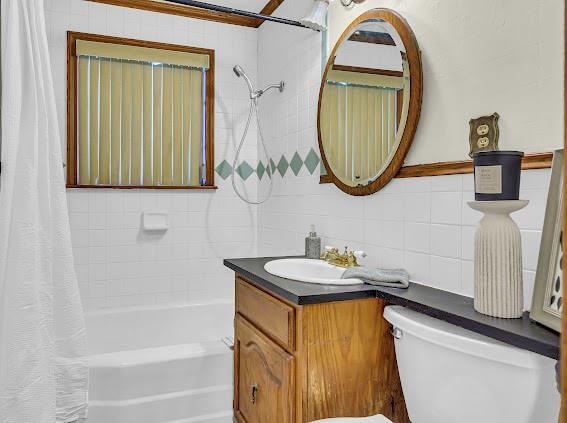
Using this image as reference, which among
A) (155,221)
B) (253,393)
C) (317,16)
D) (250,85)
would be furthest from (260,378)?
(250,85)

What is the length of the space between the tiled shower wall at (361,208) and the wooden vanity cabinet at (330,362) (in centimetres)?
29

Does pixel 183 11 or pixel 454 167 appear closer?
pixel 454 167

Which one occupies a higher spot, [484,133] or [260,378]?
[484,133]

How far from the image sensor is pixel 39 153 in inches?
60.2

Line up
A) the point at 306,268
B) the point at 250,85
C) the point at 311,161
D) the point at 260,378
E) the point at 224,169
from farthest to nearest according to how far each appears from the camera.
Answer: the point at 224,169 → the point at 250,85 → the point at 311,161 → the point at 306,268 → the point at 260,378

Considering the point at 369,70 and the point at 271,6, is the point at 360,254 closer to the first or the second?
the point at 369,70

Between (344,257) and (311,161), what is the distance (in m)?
0.68

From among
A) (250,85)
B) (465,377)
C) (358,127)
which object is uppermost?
(250,85)

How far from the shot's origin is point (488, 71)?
4.23 ft

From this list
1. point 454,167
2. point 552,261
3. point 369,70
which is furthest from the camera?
point 369,70

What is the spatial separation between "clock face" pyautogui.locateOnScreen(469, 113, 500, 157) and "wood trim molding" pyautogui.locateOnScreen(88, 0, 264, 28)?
75.2 inches

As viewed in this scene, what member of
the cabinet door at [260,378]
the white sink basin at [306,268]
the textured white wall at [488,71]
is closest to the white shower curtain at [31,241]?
the cabinet door at [260,378]

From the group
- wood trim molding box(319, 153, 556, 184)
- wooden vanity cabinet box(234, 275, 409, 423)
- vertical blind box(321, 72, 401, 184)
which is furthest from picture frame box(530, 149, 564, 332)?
vertical blind box(321, 72, 401, 184)

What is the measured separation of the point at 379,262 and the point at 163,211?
5.46 feet
